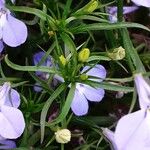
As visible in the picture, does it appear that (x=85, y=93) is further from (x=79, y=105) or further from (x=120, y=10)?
(x=120, y=10)

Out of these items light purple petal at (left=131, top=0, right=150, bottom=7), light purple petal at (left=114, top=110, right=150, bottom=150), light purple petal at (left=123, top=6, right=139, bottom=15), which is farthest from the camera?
light purple petal at (left=123, top=6, right=139, bottom=15)

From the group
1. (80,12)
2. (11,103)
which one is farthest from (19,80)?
(80,12)

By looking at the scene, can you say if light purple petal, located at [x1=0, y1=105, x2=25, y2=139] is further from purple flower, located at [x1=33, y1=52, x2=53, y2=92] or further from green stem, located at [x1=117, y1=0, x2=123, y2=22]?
green stem, located at [x1=117, y1=0, x2=123, y2=22]

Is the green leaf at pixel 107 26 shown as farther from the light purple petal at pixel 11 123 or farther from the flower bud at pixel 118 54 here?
the light purple petal at pixel 11 123

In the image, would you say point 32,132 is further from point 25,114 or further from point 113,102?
point 113,102

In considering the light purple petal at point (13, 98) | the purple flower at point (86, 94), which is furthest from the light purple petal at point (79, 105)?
the light purple petal at point (13, 98)

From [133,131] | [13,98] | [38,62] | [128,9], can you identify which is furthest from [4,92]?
[128,9]

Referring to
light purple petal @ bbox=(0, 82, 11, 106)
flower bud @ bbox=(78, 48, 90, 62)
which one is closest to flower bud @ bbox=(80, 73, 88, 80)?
flower bud @ bbox=(78, 48, 90, 62)

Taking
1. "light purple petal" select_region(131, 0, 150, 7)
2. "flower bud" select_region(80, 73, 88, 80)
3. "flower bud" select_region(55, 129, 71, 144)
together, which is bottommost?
"flower bud" select_region(55, 129, 71, 144)
